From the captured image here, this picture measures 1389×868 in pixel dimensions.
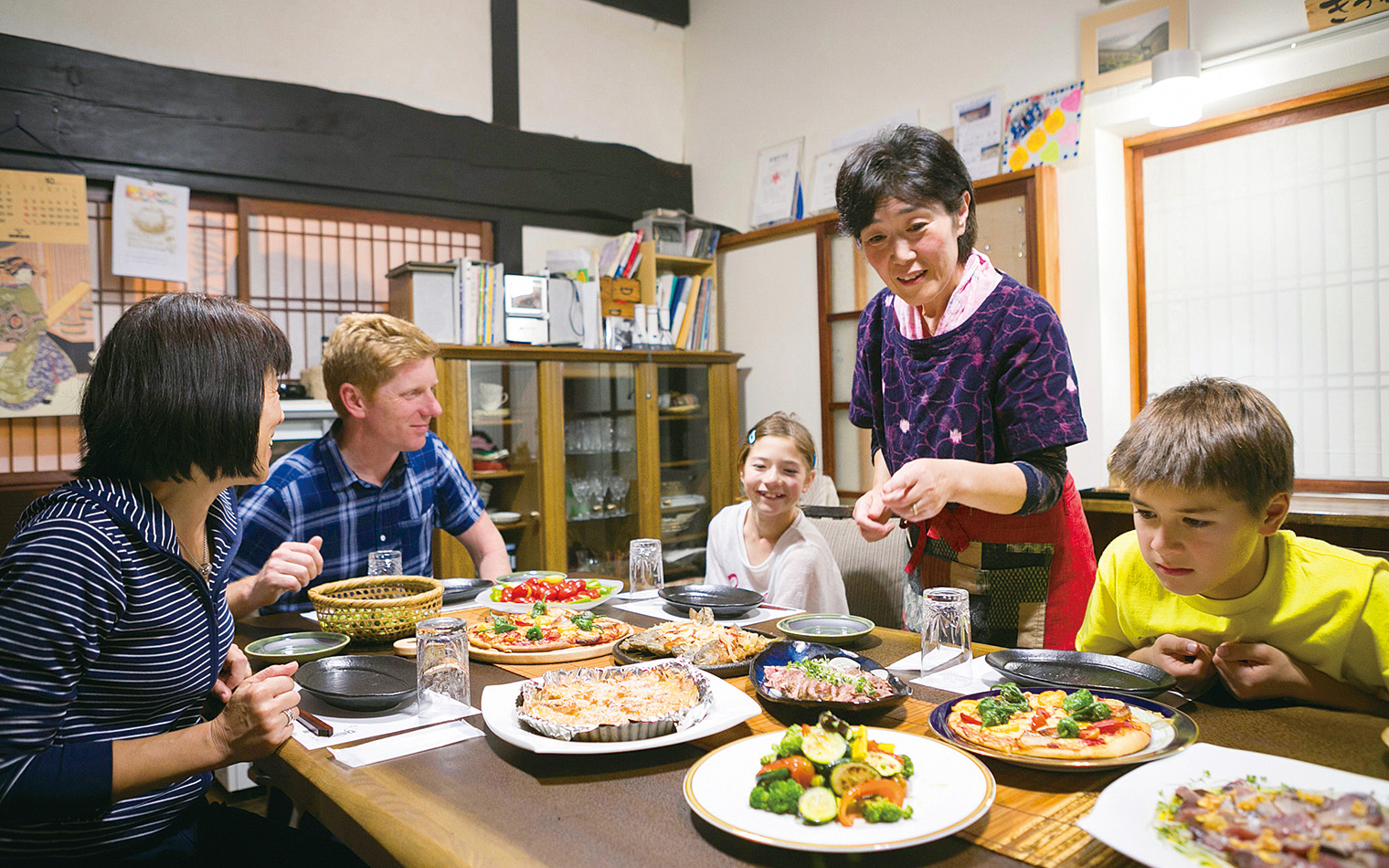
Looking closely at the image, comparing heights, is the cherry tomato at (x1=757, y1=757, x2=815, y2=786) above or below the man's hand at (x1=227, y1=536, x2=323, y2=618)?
below

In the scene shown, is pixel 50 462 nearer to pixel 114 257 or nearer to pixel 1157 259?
pixel 114 257

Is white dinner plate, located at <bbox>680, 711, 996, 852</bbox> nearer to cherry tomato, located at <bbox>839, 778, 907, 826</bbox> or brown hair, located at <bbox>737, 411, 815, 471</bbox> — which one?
cherry tomato, located at <bbox>839, 778, 907, 826</bbox>

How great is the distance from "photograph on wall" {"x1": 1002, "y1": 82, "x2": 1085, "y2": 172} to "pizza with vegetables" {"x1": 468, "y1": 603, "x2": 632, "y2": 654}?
8.56 feet

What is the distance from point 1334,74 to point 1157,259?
2.52 feet

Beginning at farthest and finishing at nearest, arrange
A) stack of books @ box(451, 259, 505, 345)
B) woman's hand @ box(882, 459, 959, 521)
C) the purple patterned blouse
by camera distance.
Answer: stack of books @ box(451, 259, 505, 345), the purple patterned blouse, woman's hand @ box(882, 459, 959, 521)

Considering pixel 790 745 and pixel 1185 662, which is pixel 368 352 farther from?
pixel 1185 662

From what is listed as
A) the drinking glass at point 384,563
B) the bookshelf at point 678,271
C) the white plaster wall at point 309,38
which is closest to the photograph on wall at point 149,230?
the white plaster wall at point 309,38

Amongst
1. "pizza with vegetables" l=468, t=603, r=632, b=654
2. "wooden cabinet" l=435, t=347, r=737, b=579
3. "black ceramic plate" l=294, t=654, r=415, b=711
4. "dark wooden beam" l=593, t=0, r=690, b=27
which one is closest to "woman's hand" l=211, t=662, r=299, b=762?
"black ceramic plate" l=294, t=654, r=415, b=711

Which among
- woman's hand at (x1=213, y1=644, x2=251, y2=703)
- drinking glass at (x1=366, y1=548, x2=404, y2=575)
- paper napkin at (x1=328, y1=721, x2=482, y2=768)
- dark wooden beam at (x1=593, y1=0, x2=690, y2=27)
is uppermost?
dark wooden beam at (x1=593, y1=0, x2=690, y2=27)

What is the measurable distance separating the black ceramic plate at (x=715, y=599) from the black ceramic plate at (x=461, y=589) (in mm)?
458

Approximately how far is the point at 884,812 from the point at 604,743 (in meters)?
0.35

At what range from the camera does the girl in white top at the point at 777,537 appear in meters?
2.21

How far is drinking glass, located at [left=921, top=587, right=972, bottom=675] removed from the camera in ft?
4.28

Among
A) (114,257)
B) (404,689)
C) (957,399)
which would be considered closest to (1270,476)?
(957,399)
